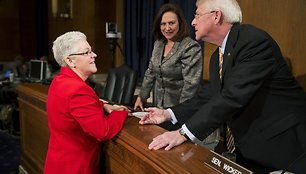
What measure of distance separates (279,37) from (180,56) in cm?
75

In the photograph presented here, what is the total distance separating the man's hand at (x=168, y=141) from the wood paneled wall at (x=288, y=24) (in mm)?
1388

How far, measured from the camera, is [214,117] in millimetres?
1411

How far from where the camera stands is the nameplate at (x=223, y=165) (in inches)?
41.0

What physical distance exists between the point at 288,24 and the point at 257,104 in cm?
127

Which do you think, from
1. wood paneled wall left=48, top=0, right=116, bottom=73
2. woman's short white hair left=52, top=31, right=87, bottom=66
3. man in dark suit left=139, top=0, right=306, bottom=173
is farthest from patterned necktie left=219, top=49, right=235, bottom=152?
wood paneled wall left=48, top=0, right=116, bottom=73

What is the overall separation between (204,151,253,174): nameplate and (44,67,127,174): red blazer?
608 mm

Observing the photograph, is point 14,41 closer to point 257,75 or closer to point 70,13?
point 70,13

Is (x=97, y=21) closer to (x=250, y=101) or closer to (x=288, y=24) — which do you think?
(x=288, y=24)

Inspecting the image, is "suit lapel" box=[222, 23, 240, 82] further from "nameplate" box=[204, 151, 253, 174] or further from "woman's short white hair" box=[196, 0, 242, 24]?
"nameplate" box=[204, 151, 253, 174]

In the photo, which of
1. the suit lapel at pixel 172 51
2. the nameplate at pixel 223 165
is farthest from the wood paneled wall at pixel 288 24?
the nameplate at pixel 223 165

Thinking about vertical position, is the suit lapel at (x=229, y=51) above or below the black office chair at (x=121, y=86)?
above

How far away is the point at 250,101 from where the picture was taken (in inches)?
Result: 57.7

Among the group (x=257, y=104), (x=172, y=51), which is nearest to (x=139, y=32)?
(x=172, y=51)

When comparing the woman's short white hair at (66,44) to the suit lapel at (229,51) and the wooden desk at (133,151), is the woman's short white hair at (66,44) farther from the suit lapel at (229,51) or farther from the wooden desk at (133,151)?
the suit lapel at (229,51)
